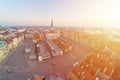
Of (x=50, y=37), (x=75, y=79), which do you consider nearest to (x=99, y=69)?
(x=75, y=79)

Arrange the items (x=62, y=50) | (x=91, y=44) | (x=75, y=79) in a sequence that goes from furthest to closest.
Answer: (x=91, y=44) < (x=62, y=50) < (x=75, y=79)

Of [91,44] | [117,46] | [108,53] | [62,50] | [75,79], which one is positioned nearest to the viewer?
[75,79]

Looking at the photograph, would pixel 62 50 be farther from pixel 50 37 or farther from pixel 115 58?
pixel 50 37

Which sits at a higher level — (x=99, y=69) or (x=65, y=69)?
(x=99, y=69)

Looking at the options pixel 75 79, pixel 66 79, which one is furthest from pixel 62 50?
pixel 75 79

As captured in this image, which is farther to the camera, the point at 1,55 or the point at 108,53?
the point at 1,55

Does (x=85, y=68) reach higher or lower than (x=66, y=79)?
higher

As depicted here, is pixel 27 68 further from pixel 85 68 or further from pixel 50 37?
pixel 50 37

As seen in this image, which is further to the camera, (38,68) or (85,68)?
(38,68)

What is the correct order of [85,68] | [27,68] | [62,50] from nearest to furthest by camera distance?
1. [85,68]
2. [27,68]
3. [62,50]
